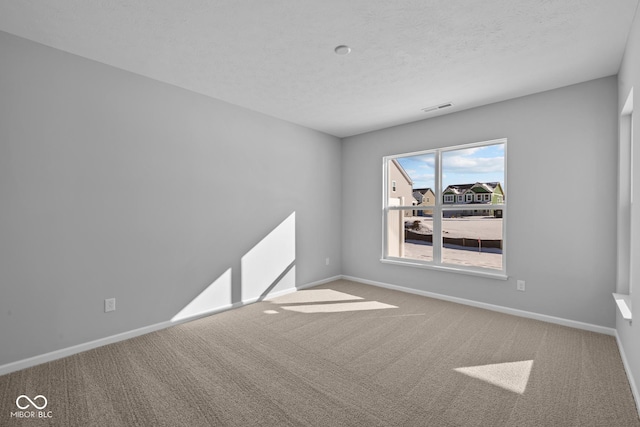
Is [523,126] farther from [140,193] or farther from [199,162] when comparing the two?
[140,193]

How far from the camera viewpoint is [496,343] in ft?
9.02

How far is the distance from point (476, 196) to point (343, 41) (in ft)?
9.01

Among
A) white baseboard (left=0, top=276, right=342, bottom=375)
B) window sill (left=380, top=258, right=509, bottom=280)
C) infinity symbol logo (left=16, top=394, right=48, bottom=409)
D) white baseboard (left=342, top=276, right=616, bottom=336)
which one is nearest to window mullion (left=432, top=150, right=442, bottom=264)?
window sill (left=380, top=258, right=509, bottom=280)

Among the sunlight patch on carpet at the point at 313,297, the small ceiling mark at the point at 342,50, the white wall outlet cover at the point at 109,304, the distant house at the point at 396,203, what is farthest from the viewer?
the distant house at the point at 396,203

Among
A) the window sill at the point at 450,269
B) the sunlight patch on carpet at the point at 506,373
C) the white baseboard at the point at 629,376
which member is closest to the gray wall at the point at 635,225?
the white baseboard at the point at 629,376

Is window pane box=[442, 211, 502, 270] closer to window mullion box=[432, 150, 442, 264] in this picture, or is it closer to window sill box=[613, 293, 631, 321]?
window mullion box=[432, 150, 442, 264]

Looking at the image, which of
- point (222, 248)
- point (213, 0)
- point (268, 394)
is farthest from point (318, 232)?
point (213, 0)

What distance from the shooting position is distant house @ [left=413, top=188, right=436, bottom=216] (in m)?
4.40

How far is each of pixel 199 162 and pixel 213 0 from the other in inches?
72.2

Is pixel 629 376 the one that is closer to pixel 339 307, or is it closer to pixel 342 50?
pixel 339 307

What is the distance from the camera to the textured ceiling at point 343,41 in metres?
1.99

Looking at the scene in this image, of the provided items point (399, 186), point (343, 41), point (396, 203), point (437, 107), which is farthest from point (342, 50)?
point (396, 203)

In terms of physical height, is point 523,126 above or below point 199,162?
above

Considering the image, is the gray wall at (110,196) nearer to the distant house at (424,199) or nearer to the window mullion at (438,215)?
the distant house at (424,199)
